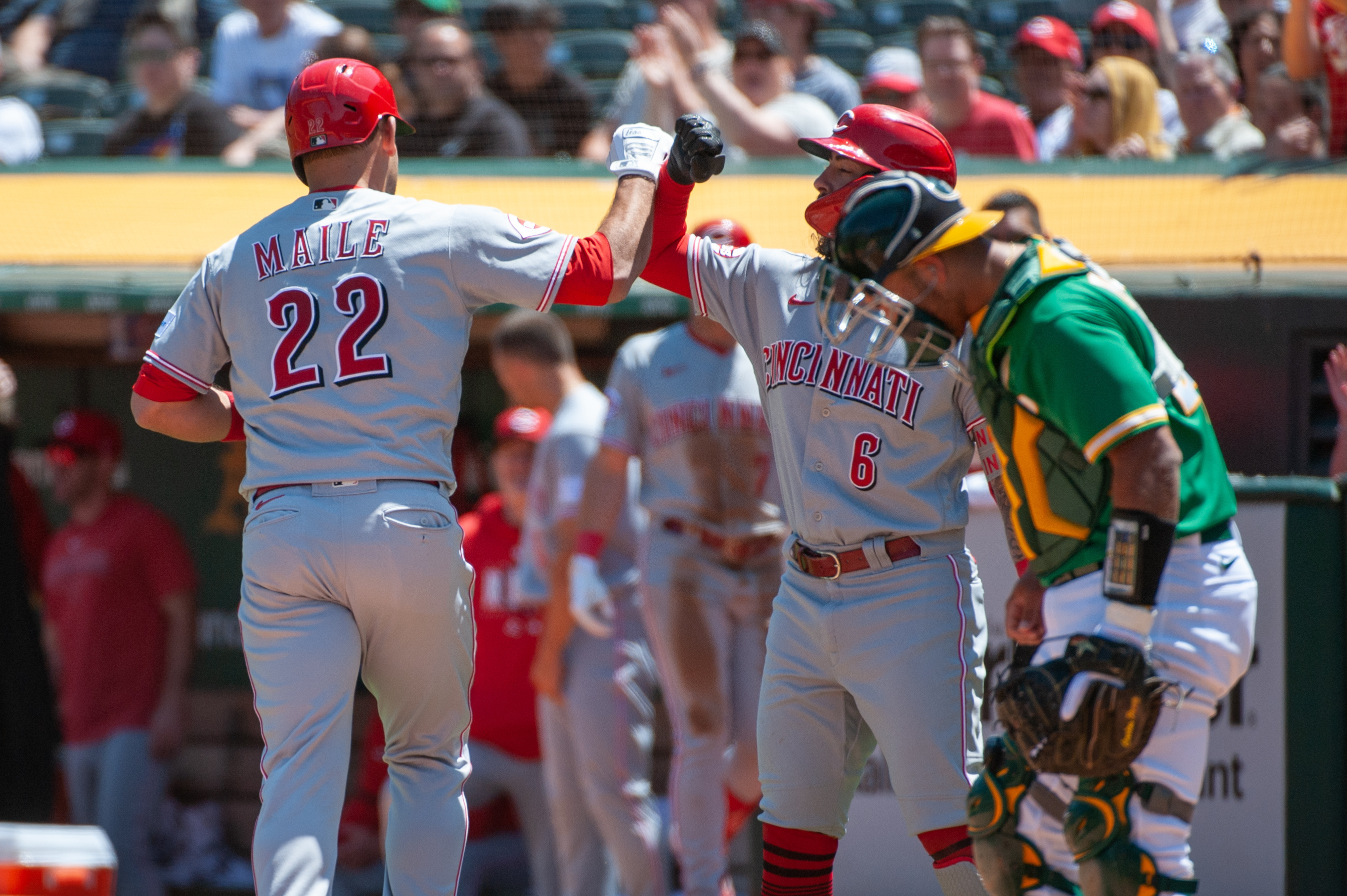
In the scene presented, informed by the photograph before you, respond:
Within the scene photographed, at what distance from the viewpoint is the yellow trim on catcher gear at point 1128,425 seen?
233 centimetres

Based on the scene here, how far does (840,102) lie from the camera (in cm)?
693

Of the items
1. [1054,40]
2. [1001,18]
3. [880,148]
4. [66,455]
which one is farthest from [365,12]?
[880,148]

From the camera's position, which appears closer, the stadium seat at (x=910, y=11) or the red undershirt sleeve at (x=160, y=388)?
the red undershirt sleeve at (x=160, y=388)

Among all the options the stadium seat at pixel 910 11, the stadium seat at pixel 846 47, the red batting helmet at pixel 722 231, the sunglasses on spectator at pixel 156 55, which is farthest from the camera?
the stadium seat at pixel 846 47

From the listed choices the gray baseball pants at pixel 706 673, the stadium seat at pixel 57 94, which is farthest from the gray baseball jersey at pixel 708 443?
the stadium seat at pixel 57 94

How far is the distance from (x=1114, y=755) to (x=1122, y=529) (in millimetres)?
367

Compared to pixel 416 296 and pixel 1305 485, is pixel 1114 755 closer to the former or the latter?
pixel 416 296

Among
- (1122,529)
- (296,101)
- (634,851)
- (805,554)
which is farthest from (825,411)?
(634,851)

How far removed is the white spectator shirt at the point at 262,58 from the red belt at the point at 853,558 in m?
5.20

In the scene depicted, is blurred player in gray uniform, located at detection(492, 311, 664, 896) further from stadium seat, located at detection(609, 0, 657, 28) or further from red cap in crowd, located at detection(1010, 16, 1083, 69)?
stadium seat, located at detection(609, 0, 657, 28)

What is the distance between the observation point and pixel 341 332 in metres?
2.87

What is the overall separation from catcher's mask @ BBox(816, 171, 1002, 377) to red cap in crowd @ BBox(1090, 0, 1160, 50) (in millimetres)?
4586

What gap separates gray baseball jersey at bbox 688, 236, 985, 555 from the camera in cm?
300

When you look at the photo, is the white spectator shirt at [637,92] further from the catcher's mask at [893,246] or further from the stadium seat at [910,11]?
the catcher's mask at [893,246]
